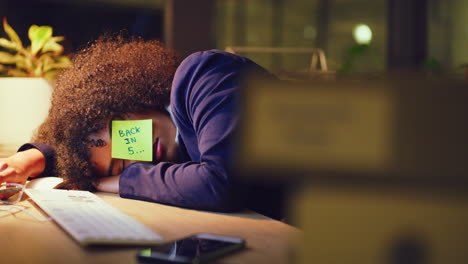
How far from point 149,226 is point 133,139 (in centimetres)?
39

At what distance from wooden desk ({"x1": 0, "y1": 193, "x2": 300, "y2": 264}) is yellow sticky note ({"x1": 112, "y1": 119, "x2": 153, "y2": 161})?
0.13 m

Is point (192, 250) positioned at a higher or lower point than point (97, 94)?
lower

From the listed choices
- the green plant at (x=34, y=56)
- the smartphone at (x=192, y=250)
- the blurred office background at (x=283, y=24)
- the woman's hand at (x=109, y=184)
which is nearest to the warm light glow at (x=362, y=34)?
the blurred office background at (x=283, y=24)

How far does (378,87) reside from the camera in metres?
0.36

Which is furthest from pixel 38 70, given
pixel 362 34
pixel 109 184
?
pixel 362 34

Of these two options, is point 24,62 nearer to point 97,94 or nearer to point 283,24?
point 97,94

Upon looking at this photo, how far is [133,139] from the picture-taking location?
126cm

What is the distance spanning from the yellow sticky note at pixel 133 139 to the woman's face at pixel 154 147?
3cm

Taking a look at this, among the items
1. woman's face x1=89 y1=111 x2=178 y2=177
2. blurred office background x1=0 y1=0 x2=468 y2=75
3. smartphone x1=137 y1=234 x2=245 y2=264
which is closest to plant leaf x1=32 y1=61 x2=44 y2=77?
woman's face x1=89 y1=111 x2=178 y2=177

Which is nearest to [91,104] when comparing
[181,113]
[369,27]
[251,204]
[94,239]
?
[181,113]

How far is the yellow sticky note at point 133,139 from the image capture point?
1.26m

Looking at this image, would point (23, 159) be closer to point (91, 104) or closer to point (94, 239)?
point (91, 104)

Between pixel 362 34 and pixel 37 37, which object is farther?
pixel 362 34

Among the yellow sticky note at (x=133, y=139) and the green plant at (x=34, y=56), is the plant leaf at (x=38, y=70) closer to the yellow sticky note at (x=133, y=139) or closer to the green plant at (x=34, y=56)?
the green plant at (x=34, y=56)
